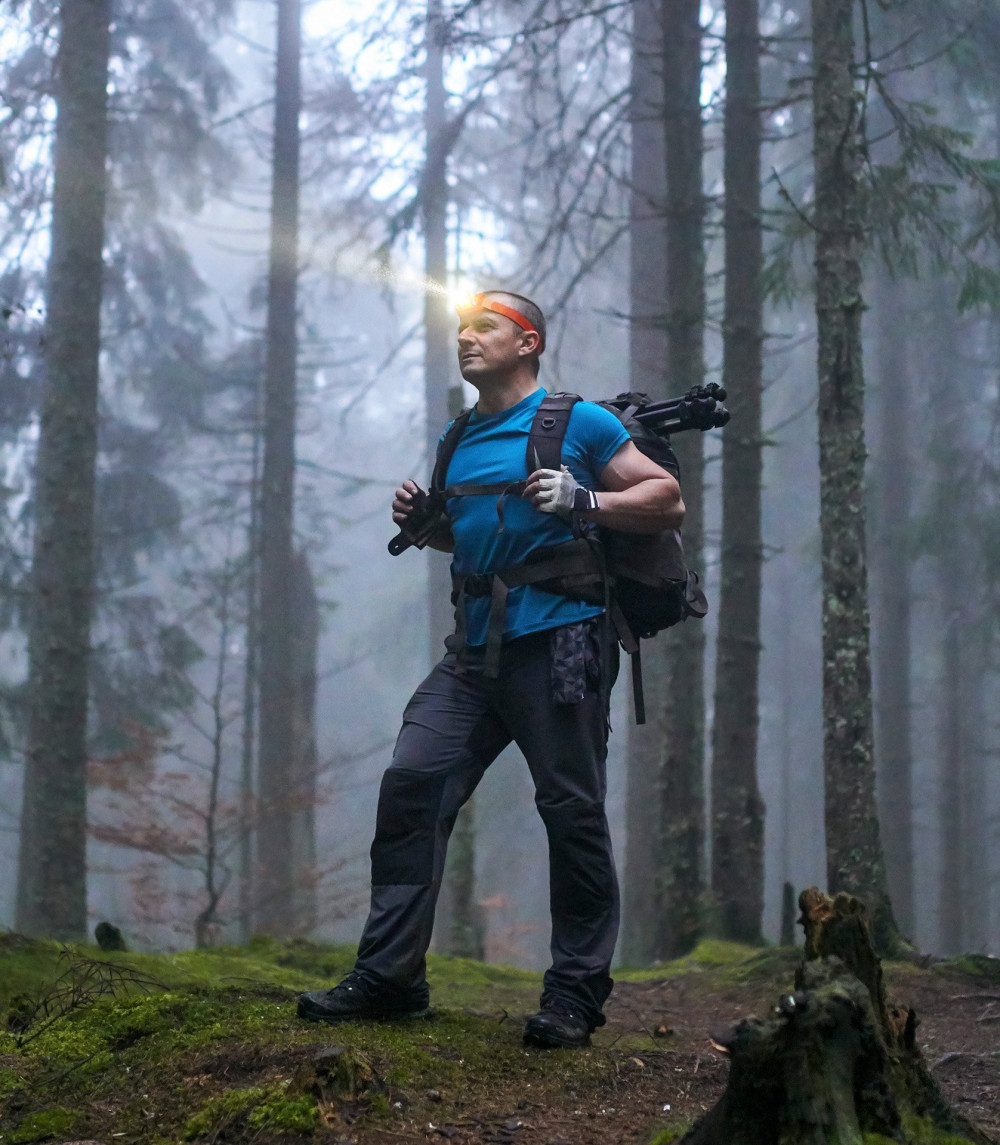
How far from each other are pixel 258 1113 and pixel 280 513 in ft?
49.5

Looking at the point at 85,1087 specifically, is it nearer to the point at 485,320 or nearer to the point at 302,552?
the point at 485,320

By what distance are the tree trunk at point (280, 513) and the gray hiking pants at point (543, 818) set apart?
12022mm

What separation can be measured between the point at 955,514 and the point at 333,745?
75.3ft

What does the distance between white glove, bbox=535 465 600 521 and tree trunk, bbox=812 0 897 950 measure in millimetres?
3450

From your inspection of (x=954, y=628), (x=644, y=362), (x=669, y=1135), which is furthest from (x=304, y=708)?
(x=669, y=1135)

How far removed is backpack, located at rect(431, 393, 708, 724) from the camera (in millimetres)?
4297

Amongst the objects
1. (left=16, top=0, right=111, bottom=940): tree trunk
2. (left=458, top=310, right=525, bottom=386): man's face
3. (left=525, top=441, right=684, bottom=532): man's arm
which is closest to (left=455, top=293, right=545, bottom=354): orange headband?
(left=458, top=310, right=525, bottom=386): man's face

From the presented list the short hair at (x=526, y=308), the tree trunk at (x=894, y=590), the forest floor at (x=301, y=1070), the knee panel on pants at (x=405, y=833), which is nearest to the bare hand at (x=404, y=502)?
the short hair at (x=526, y=308)

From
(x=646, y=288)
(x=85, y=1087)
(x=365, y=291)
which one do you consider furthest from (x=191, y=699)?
(x=365, y=291)

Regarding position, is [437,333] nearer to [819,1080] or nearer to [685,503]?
[685,503]

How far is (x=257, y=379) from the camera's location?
821 inches

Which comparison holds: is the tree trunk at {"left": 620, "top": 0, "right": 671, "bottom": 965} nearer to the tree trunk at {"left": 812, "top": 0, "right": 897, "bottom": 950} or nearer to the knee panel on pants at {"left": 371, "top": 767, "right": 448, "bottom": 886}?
the tree trunk at {"left": 812, "top": 0, "right": 897, "bottom": 950}

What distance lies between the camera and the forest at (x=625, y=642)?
133 inches

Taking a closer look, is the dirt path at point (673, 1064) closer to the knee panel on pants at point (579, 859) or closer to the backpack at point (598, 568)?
the knee panel on pants at point (579, 859)
